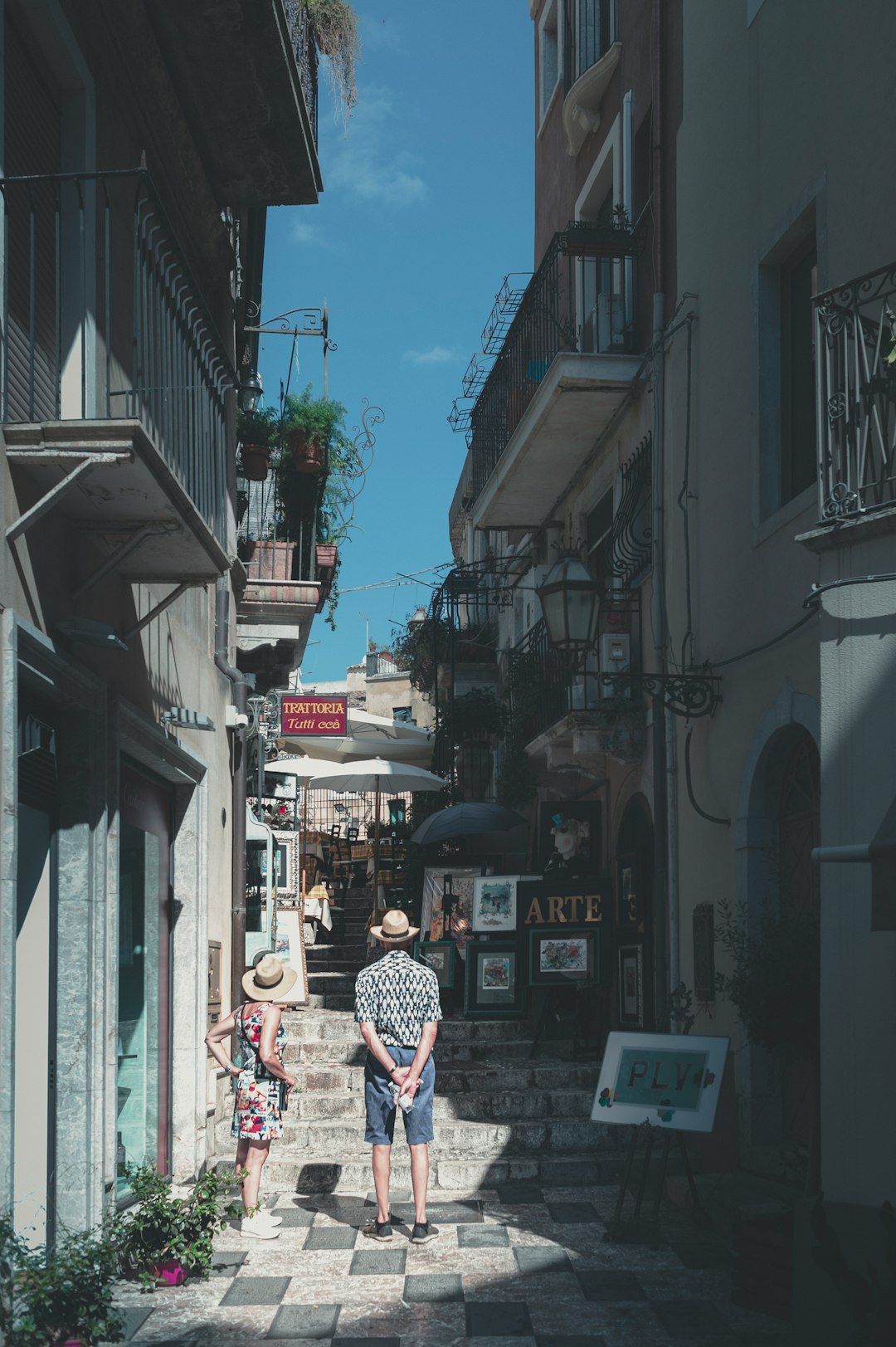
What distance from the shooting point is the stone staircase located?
10.7m

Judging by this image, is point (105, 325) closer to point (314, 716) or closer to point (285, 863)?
point (314, 716)

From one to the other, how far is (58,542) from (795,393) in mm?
5211

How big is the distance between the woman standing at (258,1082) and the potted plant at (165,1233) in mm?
1001

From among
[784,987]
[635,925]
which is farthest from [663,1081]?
[635,925]

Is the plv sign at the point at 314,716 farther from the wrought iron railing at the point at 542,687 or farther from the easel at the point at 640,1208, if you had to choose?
the easel at the point at 640,1208

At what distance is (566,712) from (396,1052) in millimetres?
5634

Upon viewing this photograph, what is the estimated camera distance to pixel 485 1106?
12.1m

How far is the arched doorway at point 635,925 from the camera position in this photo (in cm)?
1277

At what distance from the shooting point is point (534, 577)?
18406 mm

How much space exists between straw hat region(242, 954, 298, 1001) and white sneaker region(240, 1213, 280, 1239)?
4.18ft

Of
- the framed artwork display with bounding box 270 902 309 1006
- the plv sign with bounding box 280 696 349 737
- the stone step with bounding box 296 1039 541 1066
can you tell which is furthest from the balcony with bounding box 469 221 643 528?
the stone step with bounding box 296 1039 541 1066

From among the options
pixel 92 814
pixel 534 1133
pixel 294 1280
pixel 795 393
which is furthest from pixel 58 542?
pixel 534 1133

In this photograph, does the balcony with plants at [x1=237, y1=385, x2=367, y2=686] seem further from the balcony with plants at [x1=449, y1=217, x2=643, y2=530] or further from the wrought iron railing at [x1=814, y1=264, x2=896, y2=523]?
the wrought iron railing at [x1=814, y1=264, x2=896, y2=523]

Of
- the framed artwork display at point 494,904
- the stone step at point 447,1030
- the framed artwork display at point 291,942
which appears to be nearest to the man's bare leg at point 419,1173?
the stone step at point 447,1030
